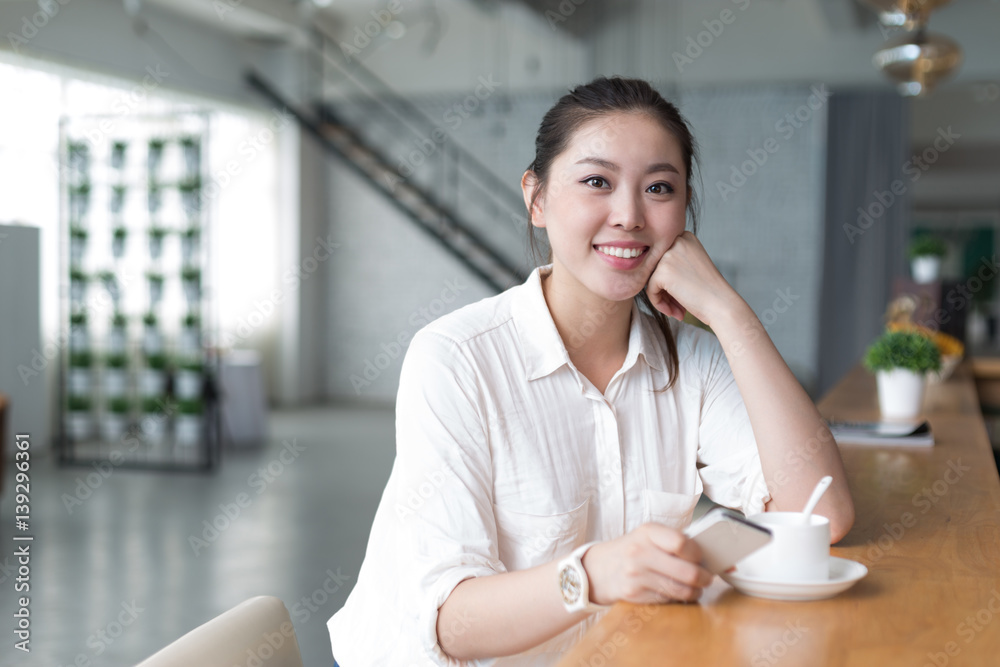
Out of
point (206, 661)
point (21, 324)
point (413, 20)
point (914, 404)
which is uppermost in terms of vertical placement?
point (413, 20)

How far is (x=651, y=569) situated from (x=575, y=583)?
10cm

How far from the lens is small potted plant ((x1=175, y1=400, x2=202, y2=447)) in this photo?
636 centimetres

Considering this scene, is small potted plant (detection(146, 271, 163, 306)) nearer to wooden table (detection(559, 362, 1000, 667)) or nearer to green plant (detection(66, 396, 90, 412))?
green plant (detection(66, 396, 90, 412))

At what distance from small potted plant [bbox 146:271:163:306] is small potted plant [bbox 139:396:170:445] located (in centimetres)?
70

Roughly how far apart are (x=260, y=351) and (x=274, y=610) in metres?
8.78

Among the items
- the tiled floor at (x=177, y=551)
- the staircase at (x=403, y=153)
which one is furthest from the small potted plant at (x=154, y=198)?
the staircase at (x=403, y=153)

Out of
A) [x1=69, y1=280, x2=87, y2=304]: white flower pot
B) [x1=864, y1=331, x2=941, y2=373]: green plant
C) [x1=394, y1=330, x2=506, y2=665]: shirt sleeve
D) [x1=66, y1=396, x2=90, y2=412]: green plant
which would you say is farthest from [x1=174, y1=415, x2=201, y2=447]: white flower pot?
[x1=394, y1=330, x2=506, y2=665]: shirt sleeve

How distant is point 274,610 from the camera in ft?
3.85

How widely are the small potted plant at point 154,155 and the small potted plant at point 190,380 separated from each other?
138 centimetres

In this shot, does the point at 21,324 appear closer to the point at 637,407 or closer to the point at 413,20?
the point at 413,20

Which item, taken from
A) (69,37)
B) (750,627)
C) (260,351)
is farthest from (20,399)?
(750,627)

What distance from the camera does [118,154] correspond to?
6.33 m

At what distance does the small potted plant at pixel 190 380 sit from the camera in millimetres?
6387

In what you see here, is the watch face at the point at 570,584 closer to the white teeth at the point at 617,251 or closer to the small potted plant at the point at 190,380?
the white teeth at the point at 617,251
